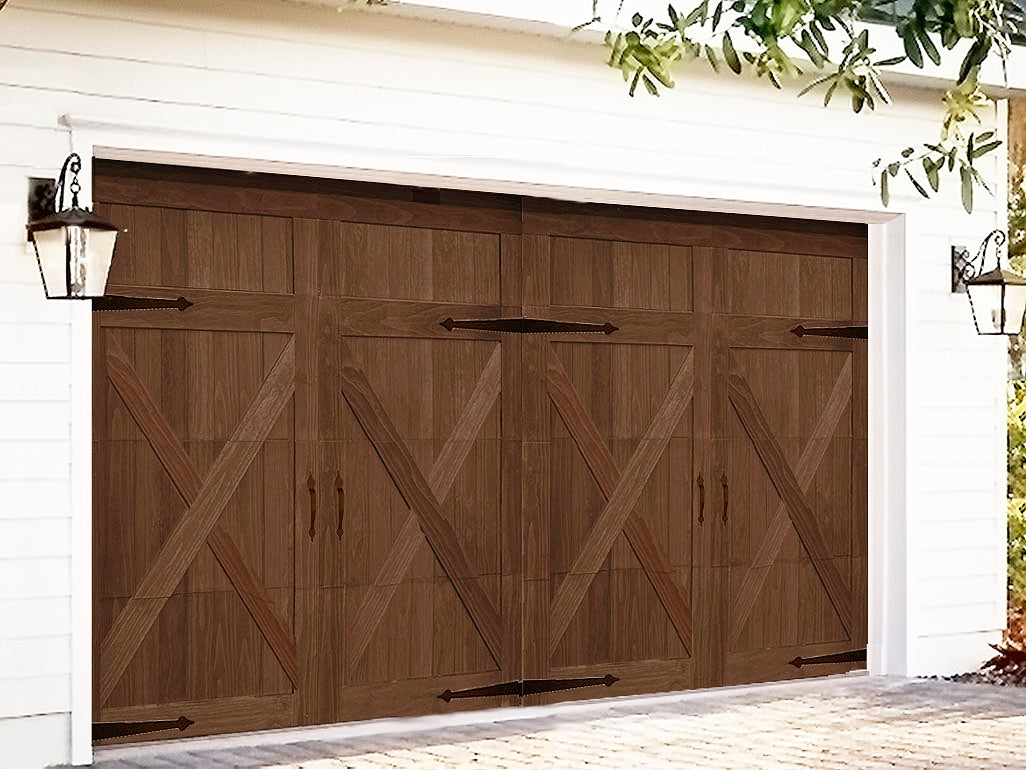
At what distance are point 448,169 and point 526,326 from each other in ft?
2.68

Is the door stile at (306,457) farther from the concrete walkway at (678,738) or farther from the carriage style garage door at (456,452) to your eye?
the concrete walkway at (678,738)

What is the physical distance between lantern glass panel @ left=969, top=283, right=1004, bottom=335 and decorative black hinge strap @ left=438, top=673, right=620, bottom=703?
264 cm

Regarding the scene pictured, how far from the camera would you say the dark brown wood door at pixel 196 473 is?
6.36 m

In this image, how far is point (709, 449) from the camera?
7883 mm

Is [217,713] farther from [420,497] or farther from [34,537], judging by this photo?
[420,497]

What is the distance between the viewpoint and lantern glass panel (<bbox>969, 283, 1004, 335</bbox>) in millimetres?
8250

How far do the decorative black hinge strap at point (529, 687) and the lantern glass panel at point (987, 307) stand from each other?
2636 millimetres

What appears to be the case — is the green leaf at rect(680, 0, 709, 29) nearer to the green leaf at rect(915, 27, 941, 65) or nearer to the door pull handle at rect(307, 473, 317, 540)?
the green leaf at rect(915, 27, 941, 65)

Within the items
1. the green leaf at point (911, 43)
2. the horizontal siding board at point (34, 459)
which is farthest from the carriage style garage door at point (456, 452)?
the green leaf at point (911, 43)

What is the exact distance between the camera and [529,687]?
7363mm

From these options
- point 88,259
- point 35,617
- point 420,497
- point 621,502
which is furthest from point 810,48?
point 621,502

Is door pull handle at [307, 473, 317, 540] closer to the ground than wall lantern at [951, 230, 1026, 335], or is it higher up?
closer to the ground

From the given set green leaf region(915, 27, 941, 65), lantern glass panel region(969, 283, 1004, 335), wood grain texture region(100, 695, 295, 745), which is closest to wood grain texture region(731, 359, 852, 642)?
lantern glass panel region(969, 283, 1004, 335)

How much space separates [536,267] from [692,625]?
189 centimetres
